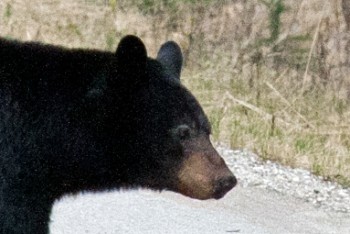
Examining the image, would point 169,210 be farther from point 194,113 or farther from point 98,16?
point 98,16

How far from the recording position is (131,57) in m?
5.46

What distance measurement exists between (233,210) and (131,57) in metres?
2.72

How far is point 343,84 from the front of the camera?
10164 mm

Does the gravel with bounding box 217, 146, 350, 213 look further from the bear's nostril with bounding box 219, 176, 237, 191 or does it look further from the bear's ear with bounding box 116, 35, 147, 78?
the bear's ear with bounding box 116, 35, 147, 78

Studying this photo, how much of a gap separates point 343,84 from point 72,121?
5166 mm

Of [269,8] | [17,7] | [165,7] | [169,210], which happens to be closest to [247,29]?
[269,8]

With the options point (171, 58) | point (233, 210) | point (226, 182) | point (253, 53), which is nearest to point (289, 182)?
point (233, 210)

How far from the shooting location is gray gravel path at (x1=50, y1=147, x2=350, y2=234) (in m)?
7.50

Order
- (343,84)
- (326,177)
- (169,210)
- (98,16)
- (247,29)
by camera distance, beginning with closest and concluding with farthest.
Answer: (169,210) < (326,177) < (343,84) < (247,29) < (98,16)

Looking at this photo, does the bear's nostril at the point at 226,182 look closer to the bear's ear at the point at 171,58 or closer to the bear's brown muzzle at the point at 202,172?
the bear's brown muzzle at the point at 202,172

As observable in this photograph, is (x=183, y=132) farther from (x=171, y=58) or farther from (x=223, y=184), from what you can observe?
(x=171, y=58)

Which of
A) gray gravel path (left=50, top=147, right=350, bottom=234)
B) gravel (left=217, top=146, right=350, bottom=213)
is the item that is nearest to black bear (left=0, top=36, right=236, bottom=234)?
gray gravel path (left=50, top=147, right=350, bottom=234)

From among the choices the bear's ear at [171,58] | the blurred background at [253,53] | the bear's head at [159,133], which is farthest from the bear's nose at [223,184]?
the blurred background at [253,53]

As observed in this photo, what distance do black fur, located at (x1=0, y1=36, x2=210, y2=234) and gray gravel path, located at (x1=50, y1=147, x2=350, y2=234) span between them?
1.80 m
